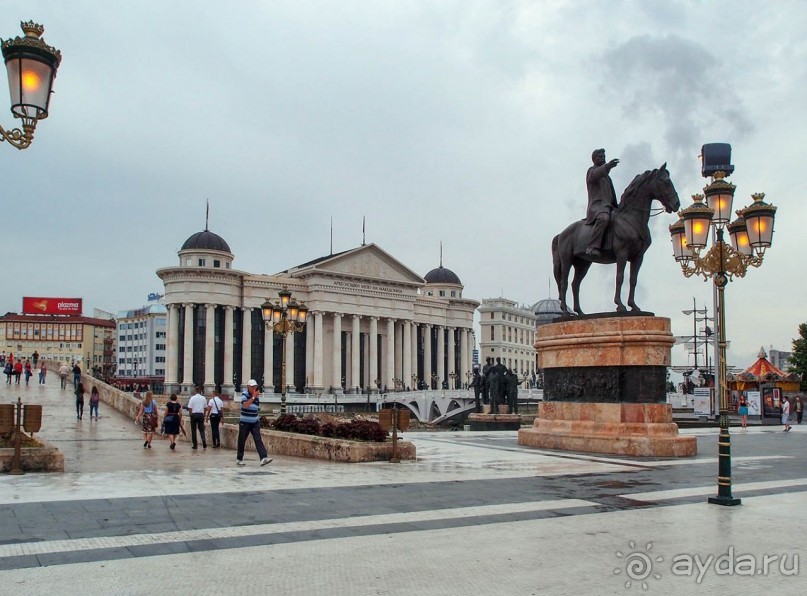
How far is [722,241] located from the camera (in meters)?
13.6

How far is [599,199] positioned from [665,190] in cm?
167

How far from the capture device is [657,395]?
61.1 ft

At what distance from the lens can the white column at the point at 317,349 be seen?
97.6m

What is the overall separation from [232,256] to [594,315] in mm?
82800

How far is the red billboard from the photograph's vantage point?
164625 mm

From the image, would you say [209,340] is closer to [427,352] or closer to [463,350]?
[427,352]

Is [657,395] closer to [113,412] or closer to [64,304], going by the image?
[113,412]

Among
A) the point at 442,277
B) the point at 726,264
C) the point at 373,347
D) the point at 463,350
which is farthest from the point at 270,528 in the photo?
the point at 442,277

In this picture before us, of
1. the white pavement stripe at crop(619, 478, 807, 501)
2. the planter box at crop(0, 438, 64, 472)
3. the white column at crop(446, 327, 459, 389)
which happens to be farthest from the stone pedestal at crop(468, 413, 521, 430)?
the white column at crop(446, 327, 459, 389)

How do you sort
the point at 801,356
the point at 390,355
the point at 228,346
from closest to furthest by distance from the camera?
the point at 801,356
the point at 228,346
the point at 390,355

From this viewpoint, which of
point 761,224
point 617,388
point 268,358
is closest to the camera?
point 761,224

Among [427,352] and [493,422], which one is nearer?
[493,422]

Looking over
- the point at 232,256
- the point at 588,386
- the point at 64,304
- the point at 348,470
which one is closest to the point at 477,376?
the point at 588,386

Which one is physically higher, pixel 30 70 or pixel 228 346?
pixel 30 70
